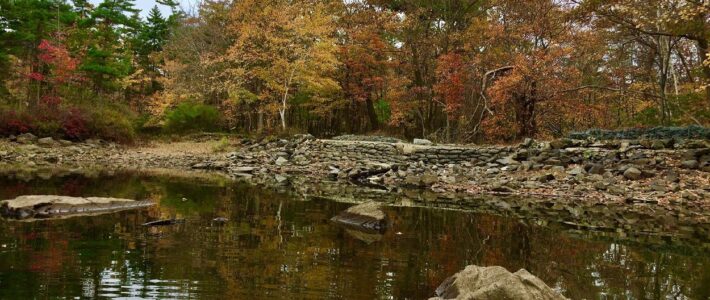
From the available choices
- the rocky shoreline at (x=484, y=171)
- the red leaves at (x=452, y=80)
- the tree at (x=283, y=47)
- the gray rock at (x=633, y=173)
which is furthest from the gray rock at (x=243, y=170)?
the gray rock at (x=633, y=173)

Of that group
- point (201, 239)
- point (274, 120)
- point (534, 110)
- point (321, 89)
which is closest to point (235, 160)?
point (321, 89)

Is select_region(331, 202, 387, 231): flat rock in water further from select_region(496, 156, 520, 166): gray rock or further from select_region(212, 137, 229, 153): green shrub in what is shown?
select_region(212, 137, 229, 153): green shrub

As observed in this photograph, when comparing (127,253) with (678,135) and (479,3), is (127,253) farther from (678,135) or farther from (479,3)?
(479,3)

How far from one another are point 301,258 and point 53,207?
207 inches

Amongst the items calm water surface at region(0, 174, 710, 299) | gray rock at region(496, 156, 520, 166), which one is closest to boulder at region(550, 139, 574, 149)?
gray rock at region(496, 156, 520, 166)

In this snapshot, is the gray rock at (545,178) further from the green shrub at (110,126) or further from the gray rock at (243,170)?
the green shrub at (110,126)

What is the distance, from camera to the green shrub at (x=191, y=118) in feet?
98.3

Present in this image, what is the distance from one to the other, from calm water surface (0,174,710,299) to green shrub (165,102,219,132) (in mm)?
21580

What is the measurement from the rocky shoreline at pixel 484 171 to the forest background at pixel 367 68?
9.81 ft

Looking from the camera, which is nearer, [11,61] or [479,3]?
[479,3]

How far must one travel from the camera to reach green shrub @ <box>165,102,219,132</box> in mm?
29969

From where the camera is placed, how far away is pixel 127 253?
6.02 m

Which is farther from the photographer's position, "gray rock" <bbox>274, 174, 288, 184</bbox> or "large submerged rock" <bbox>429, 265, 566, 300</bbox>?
"gray rock" <bbox>274, 174, 288, 184</bbox>

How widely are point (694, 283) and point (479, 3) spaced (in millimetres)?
22191
